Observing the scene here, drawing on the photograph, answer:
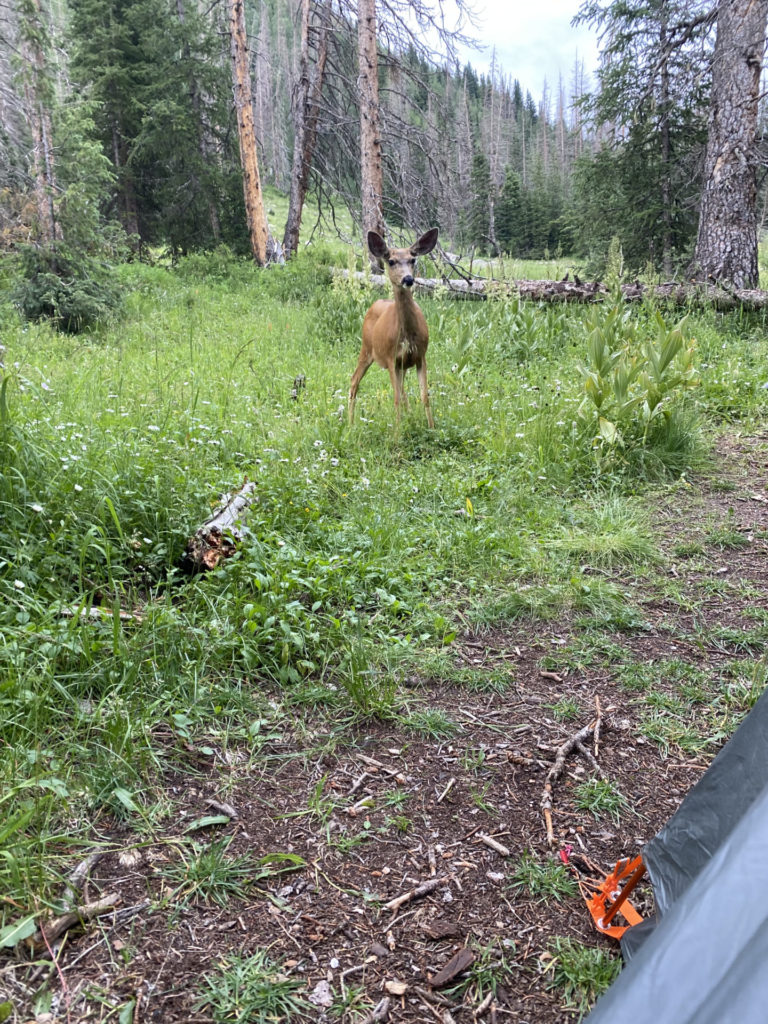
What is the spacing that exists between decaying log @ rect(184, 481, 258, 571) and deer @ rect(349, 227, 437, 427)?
250cm

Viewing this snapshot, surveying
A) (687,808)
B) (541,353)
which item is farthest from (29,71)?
(687,808)

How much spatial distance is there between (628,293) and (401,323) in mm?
5932

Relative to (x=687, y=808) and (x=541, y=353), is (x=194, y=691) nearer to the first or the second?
(x=687, y=808)

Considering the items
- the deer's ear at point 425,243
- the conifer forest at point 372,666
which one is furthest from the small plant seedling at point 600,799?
the deer's ear at point 425,243

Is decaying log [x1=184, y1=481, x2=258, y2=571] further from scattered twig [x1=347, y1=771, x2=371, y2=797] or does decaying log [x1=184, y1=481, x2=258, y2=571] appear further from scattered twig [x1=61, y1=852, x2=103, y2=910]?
scattered twig [x1=61, y1=852, x2=103, y2=910]

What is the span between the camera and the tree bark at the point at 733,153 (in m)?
9.56

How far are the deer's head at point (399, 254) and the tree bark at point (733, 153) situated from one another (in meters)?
6.23

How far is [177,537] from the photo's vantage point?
144 inches

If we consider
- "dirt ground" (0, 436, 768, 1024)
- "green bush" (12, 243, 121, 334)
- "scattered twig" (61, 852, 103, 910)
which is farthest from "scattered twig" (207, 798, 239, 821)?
"green bush" (12, 243, 121, 334)

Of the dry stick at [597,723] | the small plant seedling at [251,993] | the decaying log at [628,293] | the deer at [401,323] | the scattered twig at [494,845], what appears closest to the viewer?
the small plant seedling at [251,993]

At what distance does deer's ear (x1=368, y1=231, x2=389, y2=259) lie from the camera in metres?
5.76

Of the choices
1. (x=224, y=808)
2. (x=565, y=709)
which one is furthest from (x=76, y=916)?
(x=565, y=709)

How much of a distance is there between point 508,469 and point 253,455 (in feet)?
6.54

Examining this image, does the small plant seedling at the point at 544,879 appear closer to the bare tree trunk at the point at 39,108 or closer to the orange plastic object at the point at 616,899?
the orange plastic object at the point at 616,899
